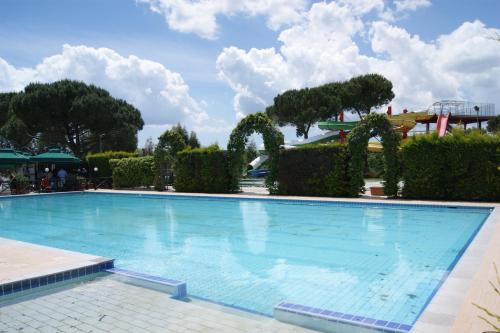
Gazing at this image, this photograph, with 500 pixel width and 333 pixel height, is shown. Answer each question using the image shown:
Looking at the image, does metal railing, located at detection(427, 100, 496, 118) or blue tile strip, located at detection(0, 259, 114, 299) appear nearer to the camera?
blue tile strip, located at detection(0, 259, 114, 299)

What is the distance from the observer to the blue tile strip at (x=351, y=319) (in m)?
3.84

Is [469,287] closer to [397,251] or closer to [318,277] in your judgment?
[318,277]

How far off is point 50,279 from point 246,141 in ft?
46.1

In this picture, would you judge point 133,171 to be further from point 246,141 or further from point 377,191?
point 377,191

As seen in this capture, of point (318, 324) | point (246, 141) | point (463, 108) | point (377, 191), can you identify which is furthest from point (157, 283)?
point (463, 108)

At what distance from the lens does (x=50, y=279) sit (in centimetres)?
560

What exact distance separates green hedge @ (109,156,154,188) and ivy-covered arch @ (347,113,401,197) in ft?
37.3

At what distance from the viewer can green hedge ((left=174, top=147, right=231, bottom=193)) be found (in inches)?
772

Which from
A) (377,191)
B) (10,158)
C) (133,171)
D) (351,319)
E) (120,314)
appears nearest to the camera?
(351,319)

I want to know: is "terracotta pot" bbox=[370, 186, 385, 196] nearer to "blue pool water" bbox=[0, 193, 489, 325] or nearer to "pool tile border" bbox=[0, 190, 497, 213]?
"pool tile border" bbox=[0, 190, 497, 213]

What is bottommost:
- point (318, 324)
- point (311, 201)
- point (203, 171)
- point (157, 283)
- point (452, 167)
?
point (318, 324)

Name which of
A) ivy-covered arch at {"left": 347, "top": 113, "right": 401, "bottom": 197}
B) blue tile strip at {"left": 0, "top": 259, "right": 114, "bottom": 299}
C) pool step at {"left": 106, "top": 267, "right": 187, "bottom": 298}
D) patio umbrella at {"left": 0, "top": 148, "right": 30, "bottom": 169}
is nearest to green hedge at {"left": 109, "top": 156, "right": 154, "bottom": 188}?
patio umbrella at {"left": 0, "top": 148, "right": 30, "bottom": 169}

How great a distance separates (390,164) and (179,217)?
7.67 metres

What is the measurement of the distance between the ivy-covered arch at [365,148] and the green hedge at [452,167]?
0.39 metres
